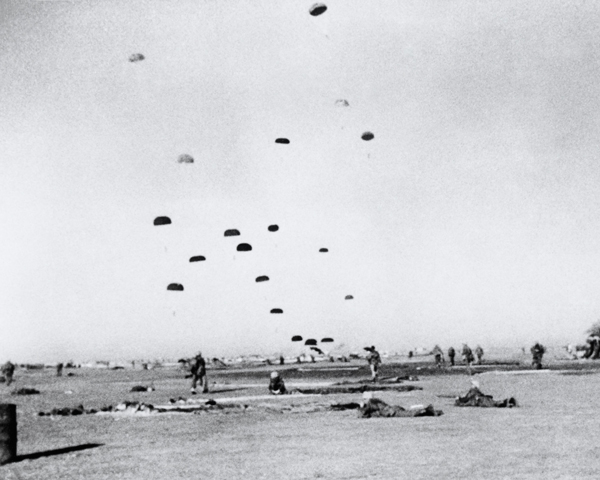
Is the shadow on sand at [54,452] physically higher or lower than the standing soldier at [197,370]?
lower

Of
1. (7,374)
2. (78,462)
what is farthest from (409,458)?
(7,374)

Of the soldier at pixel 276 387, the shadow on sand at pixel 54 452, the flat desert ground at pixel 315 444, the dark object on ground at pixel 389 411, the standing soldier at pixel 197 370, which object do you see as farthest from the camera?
the standing soldier at pixel 197 370

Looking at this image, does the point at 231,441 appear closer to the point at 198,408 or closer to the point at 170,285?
the point at 198,408

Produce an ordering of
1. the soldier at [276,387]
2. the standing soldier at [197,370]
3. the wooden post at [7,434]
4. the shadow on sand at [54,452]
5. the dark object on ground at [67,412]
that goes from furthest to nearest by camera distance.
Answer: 1. the standing soldier at [197,370]
2. the soldier at [276,387]
3. the dark object on ground at [67,412]
4. the shadow on sand at [54,452]
5. the wooden post at [7,434]

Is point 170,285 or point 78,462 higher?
point 170,285

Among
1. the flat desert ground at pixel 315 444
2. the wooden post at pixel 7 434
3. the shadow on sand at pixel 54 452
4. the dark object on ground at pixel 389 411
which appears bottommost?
the flat desert ground at pixel 315 444

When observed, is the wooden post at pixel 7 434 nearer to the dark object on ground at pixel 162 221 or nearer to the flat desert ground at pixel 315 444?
the flat desert ground at pixel 315 444

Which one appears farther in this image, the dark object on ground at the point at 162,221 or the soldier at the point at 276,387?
the soldier at the point at 276,387

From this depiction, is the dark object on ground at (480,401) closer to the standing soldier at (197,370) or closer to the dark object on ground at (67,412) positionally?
the dark object on ground at (67,412)

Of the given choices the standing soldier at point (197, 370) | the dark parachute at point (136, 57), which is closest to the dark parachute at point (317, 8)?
the dark parachute at point (136, 57)
